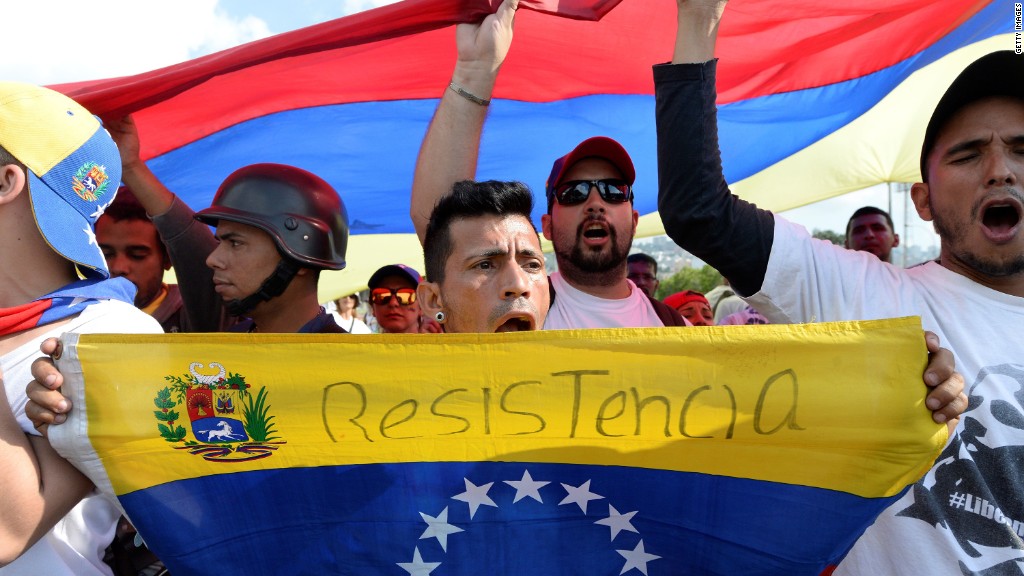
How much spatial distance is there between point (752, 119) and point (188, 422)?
12.0 feet

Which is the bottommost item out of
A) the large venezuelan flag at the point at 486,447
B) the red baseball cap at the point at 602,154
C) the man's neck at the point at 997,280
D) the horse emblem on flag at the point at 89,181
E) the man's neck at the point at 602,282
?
the large venezuelan flag at the point at 486,447

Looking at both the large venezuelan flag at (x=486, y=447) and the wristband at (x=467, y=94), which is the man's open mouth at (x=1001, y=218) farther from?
the wristband at (x=467, y=94)

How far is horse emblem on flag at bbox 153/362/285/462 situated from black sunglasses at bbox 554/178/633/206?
1.77 m

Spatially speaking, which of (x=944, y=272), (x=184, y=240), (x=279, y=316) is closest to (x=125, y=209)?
(x=184, y=240)

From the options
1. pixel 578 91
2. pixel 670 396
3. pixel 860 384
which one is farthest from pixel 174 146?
pixel 860 384

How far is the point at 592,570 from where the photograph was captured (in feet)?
5.70

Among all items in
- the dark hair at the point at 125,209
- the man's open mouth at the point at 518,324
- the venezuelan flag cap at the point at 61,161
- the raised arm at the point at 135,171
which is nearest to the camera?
the venezuelan flag cap at the point at 61,161

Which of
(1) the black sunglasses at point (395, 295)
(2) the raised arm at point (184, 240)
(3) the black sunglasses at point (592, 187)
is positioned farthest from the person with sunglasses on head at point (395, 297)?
(3) the black sunglasses at point (592, 187)

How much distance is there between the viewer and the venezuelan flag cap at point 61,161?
1.83 m

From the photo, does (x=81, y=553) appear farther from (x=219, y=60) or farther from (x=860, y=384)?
(x=860, y=384)

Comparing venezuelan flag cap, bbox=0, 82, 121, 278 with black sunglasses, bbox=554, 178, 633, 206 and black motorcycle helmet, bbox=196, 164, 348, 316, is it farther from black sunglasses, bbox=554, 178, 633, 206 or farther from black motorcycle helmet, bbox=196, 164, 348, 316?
black sunglasses, bbox=554, 178, 633, 206

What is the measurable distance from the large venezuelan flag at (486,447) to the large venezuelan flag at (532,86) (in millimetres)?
1248

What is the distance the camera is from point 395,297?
5754 mm

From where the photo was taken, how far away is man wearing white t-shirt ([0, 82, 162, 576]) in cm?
174
